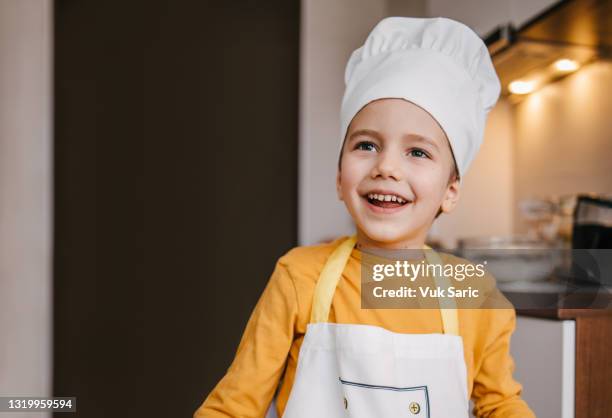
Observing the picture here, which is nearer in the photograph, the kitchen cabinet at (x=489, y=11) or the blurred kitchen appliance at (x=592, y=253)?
the blurred kitchen appliance at (x=592, y=253)

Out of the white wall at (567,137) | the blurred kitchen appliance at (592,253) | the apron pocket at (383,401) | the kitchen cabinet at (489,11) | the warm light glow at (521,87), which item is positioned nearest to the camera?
the apron pocket at (383,401)

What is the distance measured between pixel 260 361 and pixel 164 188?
1.06 meters

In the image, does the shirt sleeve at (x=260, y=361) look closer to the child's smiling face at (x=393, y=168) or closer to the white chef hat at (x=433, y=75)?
the child's smiling face at (x=393, y=168)

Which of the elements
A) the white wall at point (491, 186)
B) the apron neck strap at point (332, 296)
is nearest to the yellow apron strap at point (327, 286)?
the apron neck strap at point (332, 296)

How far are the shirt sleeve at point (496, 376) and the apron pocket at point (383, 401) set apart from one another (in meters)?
0.11

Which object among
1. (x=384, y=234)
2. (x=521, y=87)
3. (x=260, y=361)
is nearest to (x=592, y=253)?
(x=384, y=234)

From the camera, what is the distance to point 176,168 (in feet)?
5.41

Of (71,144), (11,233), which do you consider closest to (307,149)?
(71,144)

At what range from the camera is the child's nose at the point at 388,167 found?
2.15ft

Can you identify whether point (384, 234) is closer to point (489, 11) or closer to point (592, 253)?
point (592, 253)

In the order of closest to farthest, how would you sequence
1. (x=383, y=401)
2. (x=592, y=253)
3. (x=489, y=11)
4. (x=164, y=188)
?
(x=383, y=401)
(x=592, y=253)
(x=489, y=11)
(x=164, y=188)

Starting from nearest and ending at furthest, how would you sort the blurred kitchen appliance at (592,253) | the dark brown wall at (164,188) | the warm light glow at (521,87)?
the blurred kitchen appliance at (592,253) → the dark brown wall at (164,188) → the warm light glow at (521,87)

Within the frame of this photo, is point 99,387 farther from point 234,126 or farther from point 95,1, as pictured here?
point 95,1

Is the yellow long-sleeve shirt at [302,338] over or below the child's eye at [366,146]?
below
